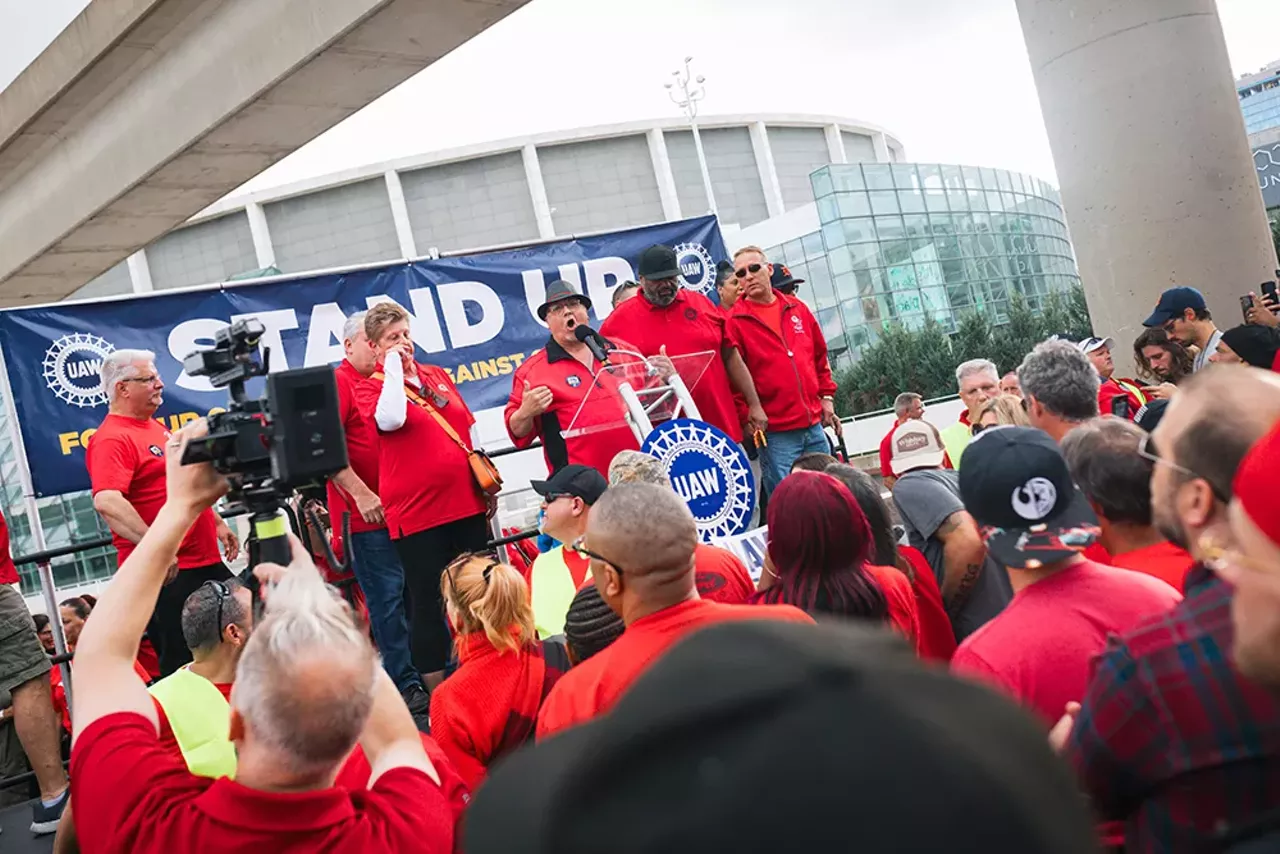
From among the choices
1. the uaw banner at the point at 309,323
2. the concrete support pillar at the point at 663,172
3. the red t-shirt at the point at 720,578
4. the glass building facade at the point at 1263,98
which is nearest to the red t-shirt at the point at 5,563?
the uaw banner at the point at 309,323

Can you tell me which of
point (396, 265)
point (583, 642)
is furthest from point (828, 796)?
point (396, 265)

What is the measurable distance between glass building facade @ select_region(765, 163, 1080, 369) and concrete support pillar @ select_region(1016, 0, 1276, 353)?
35.3 m

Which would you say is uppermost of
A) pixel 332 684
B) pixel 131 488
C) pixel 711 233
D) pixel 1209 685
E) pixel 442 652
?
pixel 711 233

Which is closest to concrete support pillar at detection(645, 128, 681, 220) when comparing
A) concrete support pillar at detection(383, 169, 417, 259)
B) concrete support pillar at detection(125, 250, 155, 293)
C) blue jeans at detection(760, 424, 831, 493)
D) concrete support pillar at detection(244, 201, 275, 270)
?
concrete support pillar at detection(383, 169, 417, 259)

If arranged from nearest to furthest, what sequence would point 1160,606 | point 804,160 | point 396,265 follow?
point 1160,606
point 396,265
point 804,160

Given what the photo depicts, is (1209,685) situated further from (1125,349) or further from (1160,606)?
(1125,349)

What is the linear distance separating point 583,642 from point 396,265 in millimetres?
5179

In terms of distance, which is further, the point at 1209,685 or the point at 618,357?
the point at 618,357

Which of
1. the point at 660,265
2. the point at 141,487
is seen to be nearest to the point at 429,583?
the point at 141,487

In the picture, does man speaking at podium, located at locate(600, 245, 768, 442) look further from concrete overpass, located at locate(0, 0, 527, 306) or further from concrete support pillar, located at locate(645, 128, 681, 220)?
concrete support pillar, located at locate(645, 128, 681, 220)

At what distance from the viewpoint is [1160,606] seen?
7.04ft

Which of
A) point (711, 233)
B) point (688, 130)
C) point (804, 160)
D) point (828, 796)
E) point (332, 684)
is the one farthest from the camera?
point (804, 160)

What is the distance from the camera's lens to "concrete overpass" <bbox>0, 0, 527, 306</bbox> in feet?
Answer: 23.0

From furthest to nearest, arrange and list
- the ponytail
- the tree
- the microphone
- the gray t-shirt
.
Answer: the tree → the microphone → the gray t-shirt → the ponytail
